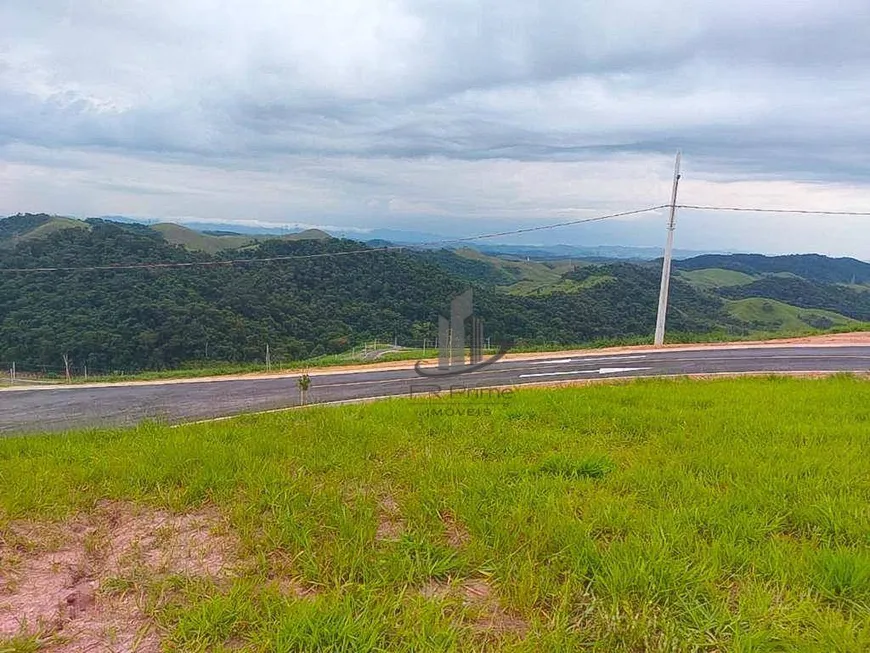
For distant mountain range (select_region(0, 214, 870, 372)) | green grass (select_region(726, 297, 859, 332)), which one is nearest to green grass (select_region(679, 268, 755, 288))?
green grass (select_region(726, 297, 859, 332))

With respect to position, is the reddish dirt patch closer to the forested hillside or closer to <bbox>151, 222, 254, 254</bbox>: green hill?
the forested hillside

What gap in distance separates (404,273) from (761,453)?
48427 millimetres

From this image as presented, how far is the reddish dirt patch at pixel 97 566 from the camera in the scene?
7.41 ft

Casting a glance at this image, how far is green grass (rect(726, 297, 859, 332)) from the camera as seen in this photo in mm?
65231

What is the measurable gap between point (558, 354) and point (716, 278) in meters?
104

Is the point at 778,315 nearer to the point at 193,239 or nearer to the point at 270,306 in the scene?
the point at 270,306

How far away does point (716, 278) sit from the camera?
10569 centimetres

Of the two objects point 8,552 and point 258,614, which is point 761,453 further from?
point 8,552

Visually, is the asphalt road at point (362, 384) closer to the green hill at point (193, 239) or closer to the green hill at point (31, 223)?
the green hill at point (31, 223)

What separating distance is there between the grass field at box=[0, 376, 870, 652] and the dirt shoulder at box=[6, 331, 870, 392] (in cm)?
1092

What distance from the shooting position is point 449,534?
307 centimetres

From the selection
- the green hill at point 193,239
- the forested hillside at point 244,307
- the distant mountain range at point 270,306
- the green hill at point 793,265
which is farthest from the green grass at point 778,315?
the green hill at point 193,239

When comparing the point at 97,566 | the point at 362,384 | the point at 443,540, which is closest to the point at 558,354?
the point at 362,384

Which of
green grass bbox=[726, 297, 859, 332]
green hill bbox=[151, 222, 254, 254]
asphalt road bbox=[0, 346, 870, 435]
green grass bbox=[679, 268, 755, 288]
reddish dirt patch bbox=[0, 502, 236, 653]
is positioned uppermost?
green hill bbox=[151, 222, 254, 254]
